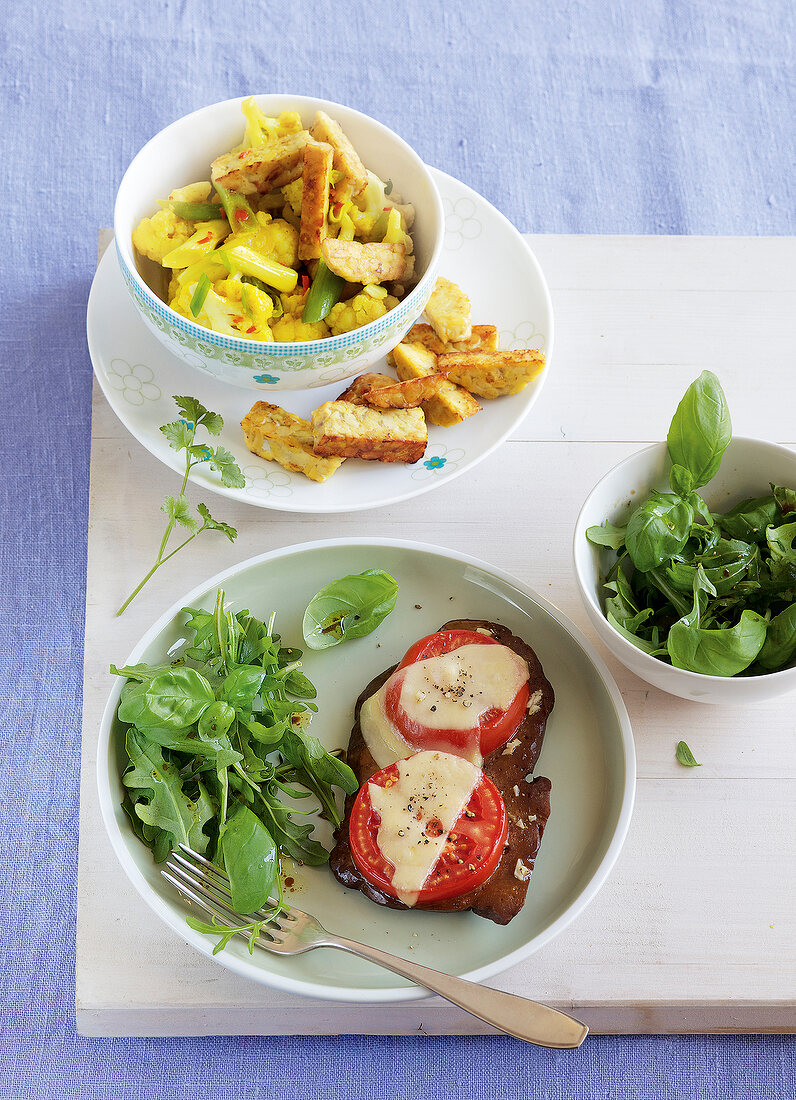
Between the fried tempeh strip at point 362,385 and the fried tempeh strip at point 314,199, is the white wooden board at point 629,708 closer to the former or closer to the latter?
the fried tempeh strip at point 362,385

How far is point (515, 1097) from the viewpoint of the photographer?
55.6 inches

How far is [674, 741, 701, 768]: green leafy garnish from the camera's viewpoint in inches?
48.5

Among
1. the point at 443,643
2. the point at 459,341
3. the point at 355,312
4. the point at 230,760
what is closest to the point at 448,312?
the point at 459,341

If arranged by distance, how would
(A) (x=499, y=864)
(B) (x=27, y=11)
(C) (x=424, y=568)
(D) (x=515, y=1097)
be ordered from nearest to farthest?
(A) (x=499, y=864), (C) (x=424, y=568), (D) (x=515, y=1097), (B) (x=27, y=11)

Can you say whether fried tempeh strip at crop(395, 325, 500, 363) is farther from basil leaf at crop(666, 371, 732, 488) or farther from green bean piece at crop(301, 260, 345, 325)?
basil leaf at crop(666, 371, 732, 488)

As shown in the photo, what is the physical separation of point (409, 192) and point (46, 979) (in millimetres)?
1298

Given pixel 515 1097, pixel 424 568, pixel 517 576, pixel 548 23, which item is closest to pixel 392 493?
pixel 424 568

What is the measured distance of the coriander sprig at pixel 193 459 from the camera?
1.22 metres

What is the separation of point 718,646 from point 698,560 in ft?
0.43

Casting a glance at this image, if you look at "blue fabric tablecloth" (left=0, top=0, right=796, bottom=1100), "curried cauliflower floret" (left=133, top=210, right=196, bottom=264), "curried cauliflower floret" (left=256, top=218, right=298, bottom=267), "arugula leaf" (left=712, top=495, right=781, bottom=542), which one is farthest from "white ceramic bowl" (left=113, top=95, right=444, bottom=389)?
"arugula leaf" (left=712, top=495, right=781, bottom=542)

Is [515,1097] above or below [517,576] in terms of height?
below

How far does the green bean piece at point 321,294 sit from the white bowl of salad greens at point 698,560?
1.41 feet

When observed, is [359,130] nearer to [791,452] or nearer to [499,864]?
[791,452]

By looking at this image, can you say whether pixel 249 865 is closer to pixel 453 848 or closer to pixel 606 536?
pixel 453 848
